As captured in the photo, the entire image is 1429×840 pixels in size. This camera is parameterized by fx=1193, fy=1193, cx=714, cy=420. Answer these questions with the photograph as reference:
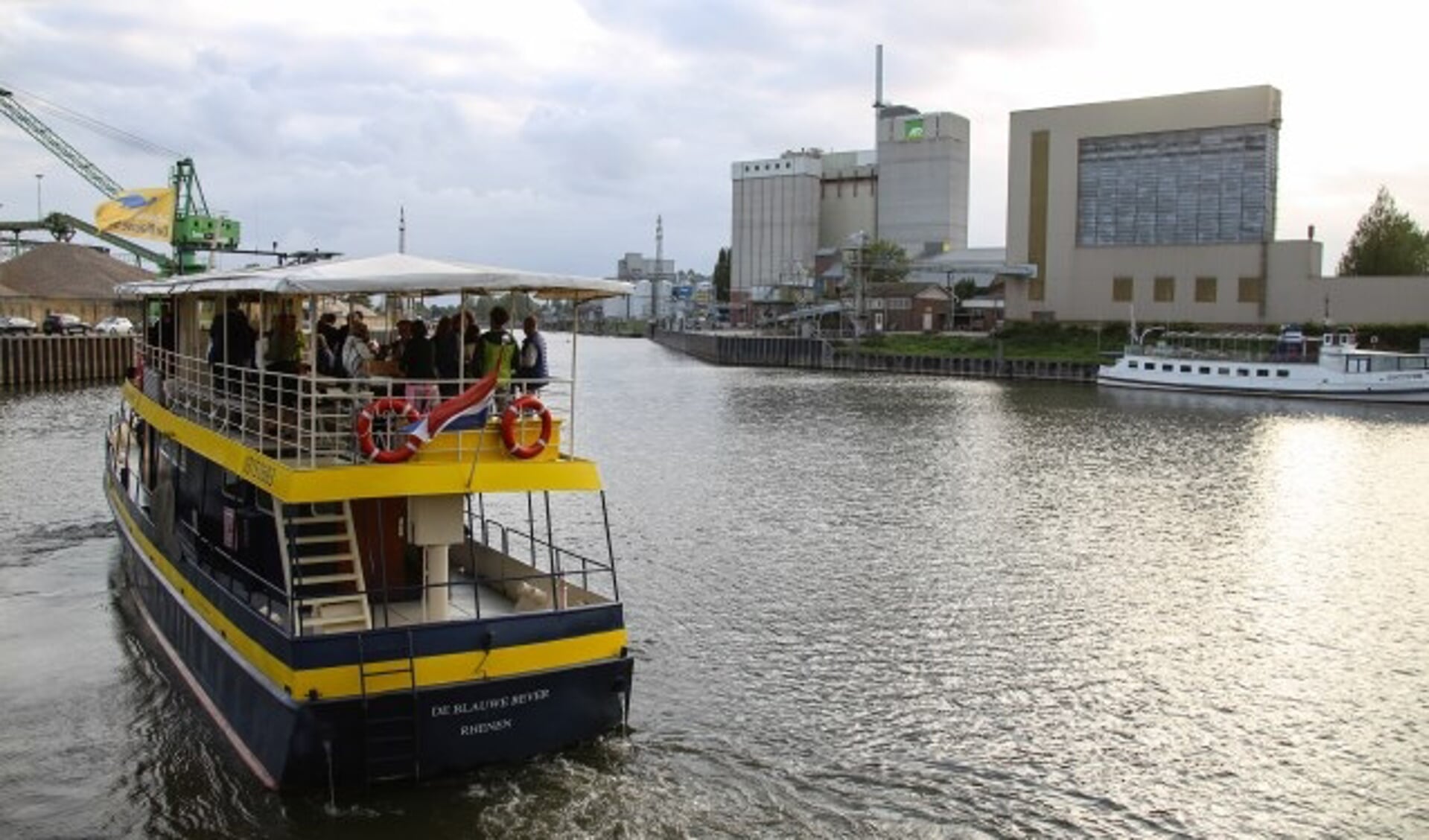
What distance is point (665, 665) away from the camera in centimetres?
1762

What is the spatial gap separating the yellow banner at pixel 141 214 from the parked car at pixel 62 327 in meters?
51.9

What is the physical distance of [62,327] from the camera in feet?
240

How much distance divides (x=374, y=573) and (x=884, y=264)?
116443mm

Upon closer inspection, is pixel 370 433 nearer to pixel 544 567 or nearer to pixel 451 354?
pixel 451 354

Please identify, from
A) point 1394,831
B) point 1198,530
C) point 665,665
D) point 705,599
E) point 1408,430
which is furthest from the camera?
point 1408,430

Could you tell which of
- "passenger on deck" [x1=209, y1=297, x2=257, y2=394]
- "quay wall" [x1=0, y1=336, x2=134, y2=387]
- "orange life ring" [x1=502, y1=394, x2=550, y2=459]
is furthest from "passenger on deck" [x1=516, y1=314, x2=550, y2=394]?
"quay wall" [x1=0, y1=336, x2=134, y2=387]

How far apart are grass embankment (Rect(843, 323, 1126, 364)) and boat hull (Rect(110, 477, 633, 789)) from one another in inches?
2959

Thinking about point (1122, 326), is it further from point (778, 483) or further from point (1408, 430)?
point (778, 483)

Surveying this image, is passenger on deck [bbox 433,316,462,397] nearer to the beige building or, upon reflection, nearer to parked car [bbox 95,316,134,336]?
parked car [bbox 95,316,134,336]

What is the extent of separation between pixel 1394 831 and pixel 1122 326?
270 feet

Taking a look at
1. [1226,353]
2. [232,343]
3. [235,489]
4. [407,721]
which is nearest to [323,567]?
[235,489]

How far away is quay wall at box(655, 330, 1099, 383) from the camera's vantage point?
3334 inches

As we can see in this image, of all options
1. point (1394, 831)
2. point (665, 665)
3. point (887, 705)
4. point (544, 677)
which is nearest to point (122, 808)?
point (544, 677)

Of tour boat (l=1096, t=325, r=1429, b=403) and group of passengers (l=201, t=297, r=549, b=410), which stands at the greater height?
group of passengers (l=201, t=297, r=549, b=410)
